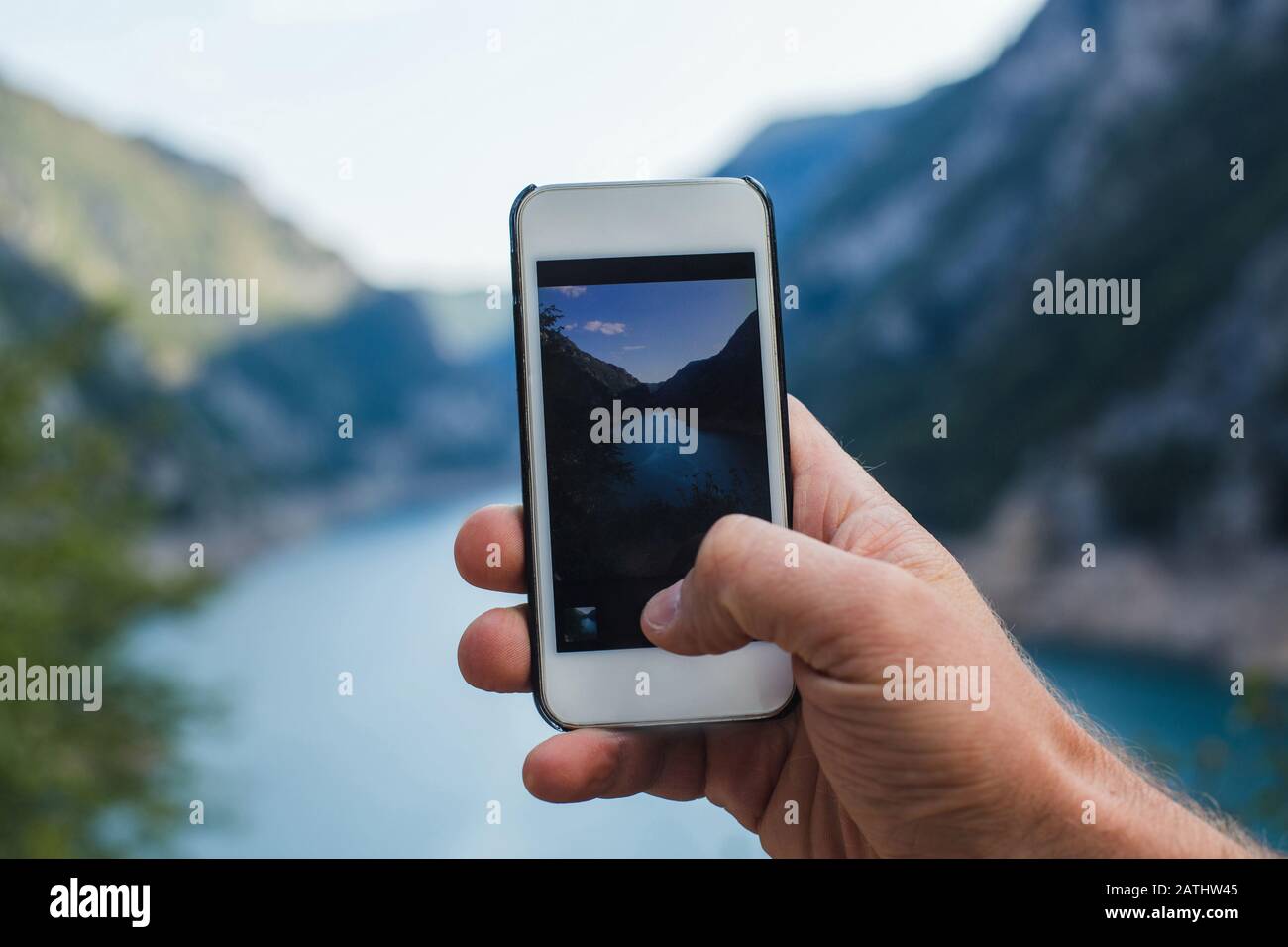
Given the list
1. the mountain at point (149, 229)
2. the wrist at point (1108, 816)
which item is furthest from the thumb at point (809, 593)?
the mountain at point (149, 229)

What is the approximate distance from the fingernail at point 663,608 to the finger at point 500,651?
0.19 meters

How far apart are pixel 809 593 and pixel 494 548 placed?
485mm

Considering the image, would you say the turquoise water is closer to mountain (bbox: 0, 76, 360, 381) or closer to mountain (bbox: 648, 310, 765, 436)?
mountain (bbox: 648, 310, 765, 436)

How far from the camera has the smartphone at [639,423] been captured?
1.40 meters

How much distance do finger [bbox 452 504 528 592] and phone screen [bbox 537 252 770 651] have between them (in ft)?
0.24

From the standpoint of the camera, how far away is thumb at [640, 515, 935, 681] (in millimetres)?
1169

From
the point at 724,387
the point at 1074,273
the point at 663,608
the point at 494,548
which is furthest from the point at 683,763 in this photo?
the point at 1074,273

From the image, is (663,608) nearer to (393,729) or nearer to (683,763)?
(683,763)

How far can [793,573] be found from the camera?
46.3 inches

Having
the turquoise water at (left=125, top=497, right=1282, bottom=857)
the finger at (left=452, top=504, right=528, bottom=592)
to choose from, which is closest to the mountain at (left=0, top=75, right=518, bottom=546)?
the turquoise water at (left=125, top=497, right=1282, bottom=857)

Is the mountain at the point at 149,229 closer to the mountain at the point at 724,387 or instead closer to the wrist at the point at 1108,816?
the mountain at the point at 724,387
